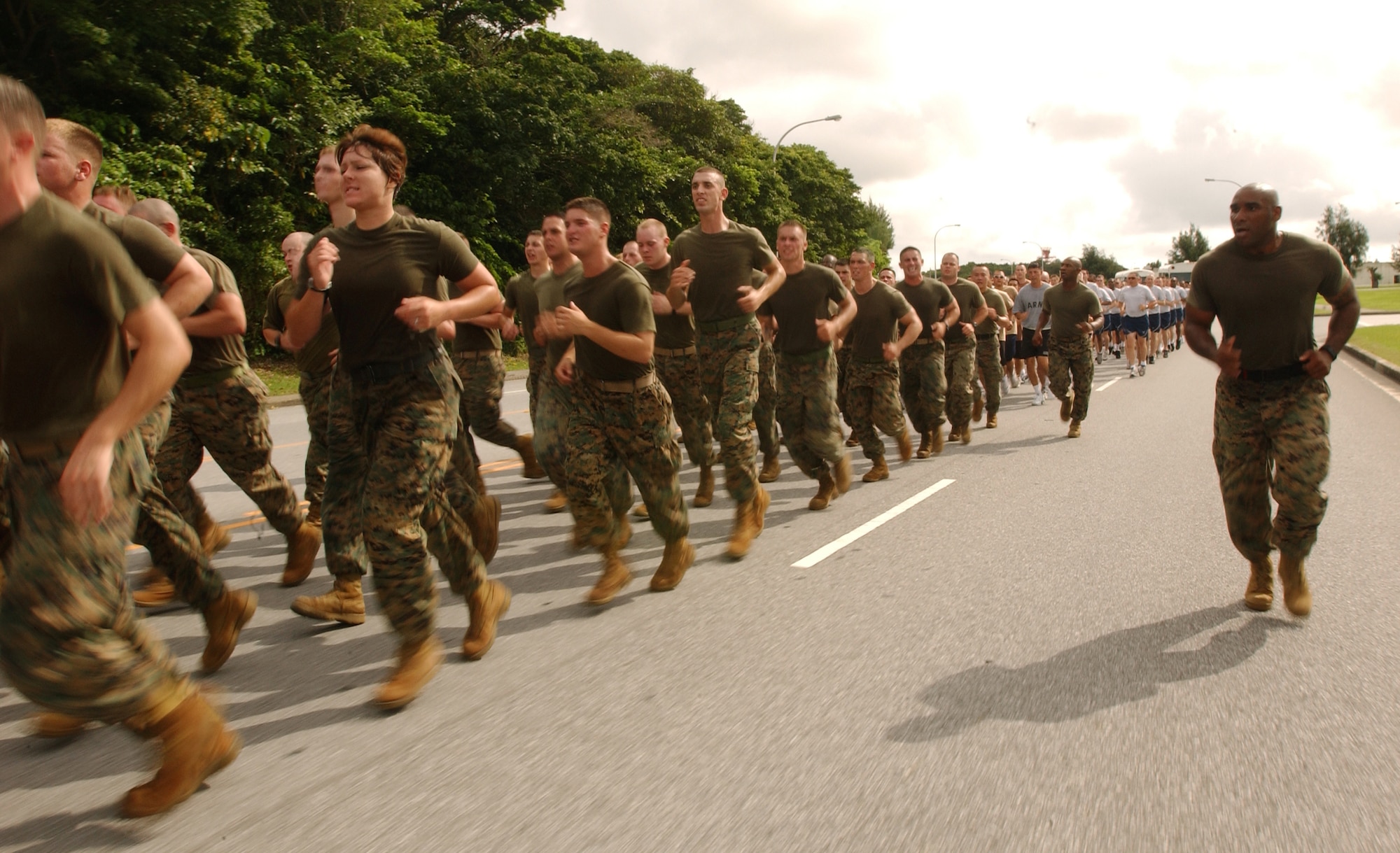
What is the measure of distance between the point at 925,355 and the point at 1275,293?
5902 millimetres

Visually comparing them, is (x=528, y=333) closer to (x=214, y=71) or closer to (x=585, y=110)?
(x=214, y=71)

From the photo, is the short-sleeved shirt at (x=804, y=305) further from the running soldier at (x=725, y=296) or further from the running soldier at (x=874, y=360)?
the running soldier at (x=874, y=360)

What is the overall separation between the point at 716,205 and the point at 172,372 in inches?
179

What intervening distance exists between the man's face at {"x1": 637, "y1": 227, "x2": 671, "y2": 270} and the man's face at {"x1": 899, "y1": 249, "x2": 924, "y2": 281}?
13.7 ft

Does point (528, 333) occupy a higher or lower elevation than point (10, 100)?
lower

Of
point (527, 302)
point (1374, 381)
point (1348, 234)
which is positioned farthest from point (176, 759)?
point (1348, 234)

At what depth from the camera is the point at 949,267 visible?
12.1 metres

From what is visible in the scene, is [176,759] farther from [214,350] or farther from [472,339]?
[472,339]

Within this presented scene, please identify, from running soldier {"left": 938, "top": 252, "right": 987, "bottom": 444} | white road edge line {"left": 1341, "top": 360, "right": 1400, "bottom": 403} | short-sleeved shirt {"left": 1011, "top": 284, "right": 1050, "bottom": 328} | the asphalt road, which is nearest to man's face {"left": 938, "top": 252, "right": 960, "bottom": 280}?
running soldier {"left": 938, "top": 252, "right": 987, "bottom": 444}

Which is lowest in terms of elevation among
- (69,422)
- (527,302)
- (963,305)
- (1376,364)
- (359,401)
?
(1376,364)

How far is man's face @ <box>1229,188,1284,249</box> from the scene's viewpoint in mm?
4633

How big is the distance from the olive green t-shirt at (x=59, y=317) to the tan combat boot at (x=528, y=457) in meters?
5.51

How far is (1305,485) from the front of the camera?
182 inches

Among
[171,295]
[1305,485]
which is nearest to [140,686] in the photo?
[171,295]
